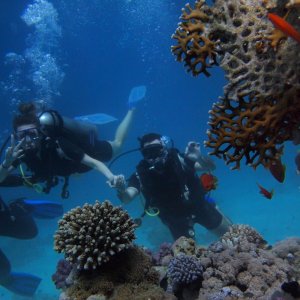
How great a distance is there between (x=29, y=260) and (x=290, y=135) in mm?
33737

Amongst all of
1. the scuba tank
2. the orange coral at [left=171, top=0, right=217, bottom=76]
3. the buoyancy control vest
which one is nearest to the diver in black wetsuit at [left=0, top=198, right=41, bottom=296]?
the scuba tank

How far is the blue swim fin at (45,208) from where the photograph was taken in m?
10.5

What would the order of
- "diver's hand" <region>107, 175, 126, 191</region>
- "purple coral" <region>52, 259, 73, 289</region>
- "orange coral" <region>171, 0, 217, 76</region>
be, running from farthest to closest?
"diver's hand" <region>107, 175, 126, 191</region> < "purple coral" <region>52, 259, 73, 289</region> < "orange coral" <region>171, 0, 217, 76</region>

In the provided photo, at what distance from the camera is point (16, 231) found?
11.8m

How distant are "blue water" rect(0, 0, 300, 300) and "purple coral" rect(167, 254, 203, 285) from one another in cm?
1454

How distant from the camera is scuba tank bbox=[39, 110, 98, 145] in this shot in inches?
365

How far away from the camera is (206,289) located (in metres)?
4.40

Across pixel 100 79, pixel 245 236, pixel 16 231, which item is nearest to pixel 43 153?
pixel 16 231

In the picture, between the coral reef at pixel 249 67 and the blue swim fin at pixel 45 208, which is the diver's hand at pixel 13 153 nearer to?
the blue swim fin at pixel 45 208

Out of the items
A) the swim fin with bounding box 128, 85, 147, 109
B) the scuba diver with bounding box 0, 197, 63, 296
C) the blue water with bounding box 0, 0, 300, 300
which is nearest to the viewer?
the scuba diver with bounding box 0, 197, 63, 296

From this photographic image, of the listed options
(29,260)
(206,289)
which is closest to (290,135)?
(206,289)

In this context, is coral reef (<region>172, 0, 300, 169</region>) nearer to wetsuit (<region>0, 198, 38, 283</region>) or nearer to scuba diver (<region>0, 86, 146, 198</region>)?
scuba diver (<region>0, 86, 146, 198</region>)

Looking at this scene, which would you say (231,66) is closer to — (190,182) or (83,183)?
(190,182)

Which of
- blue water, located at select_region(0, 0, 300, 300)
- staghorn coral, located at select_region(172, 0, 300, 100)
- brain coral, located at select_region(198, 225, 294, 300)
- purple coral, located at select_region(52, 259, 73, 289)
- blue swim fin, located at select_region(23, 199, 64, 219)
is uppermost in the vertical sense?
blue water, located at select_region(0, 0, 300, 300)
